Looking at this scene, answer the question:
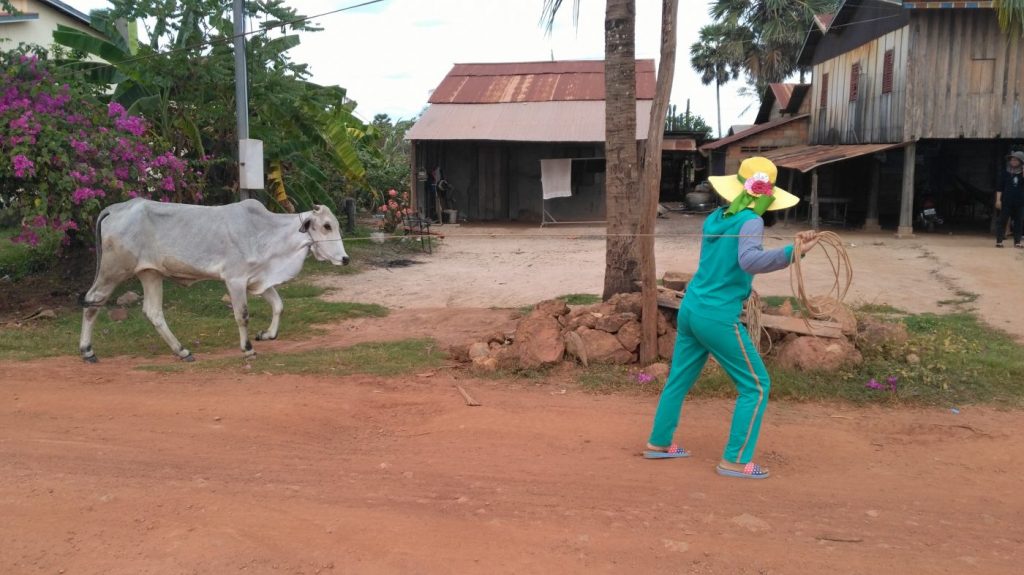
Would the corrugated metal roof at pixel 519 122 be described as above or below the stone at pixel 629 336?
above

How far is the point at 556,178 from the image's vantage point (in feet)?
73.9

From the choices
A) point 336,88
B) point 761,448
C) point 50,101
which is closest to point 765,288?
point 761,448

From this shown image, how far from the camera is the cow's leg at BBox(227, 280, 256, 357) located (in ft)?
26.9

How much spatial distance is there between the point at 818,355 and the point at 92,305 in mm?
7043

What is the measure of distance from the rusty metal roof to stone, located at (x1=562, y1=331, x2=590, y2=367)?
17.2 m

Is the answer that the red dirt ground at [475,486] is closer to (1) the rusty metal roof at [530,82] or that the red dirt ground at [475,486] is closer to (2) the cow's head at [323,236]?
(2) the cow's head at [323,236]

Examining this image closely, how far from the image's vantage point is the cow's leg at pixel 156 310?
27.2 ft

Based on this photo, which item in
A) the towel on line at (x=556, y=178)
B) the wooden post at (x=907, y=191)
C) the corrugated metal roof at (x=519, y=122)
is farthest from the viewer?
the towel on line at (x=556, y=178)

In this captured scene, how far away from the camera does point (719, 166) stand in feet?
97.6

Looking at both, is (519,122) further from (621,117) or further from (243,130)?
(621,117)

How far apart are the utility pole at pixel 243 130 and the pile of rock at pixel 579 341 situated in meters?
5.31

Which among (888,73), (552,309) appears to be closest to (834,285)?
(552,309)

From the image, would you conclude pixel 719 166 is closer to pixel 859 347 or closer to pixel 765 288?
pixel 765 288

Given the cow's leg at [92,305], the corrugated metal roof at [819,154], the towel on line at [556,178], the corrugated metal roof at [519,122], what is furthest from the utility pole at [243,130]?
the towel on line at [556,178]
